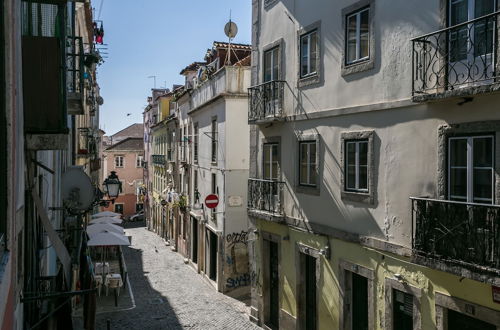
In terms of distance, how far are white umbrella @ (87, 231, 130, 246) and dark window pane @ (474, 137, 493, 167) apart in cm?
1264

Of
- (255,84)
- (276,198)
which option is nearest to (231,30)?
(255,84)

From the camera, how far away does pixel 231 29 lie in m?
21.6

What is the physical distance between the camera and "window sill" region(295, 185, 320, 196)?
12.9 meters

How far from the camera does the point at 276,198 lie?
14.9m

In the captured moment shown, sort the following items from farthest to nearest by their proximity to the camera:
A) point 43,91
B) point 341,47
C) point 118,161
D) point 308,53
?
point 118,161 → point 308,53 → point 341,47 → point 43,91

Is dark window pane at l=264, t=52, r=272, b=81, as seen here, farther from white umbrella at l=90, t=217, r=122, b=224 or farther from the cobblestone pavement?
white umbrella at l=90, t=217, r=122, b=224

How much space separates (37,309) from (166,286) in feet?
49.0

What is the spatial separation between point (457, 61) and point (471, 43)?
55cm

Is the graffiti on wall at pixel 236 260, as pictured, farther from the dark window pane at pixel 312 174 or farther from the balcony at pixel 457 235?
the balcony at pixel 457 235

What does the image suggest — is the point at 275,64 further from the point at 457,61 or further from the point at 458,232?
the point at 458,232

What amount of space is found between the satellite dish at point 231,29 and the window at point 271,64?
6.42 m

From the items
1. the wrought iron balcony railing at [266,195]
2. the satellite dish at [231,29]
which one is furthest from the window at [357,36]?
the satellite dish at [231,29]

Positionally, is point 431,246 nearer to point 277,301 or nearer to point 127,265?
point 277,301

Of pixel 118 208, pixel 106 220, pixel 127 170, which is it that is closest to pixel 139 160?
pixel 127 170
